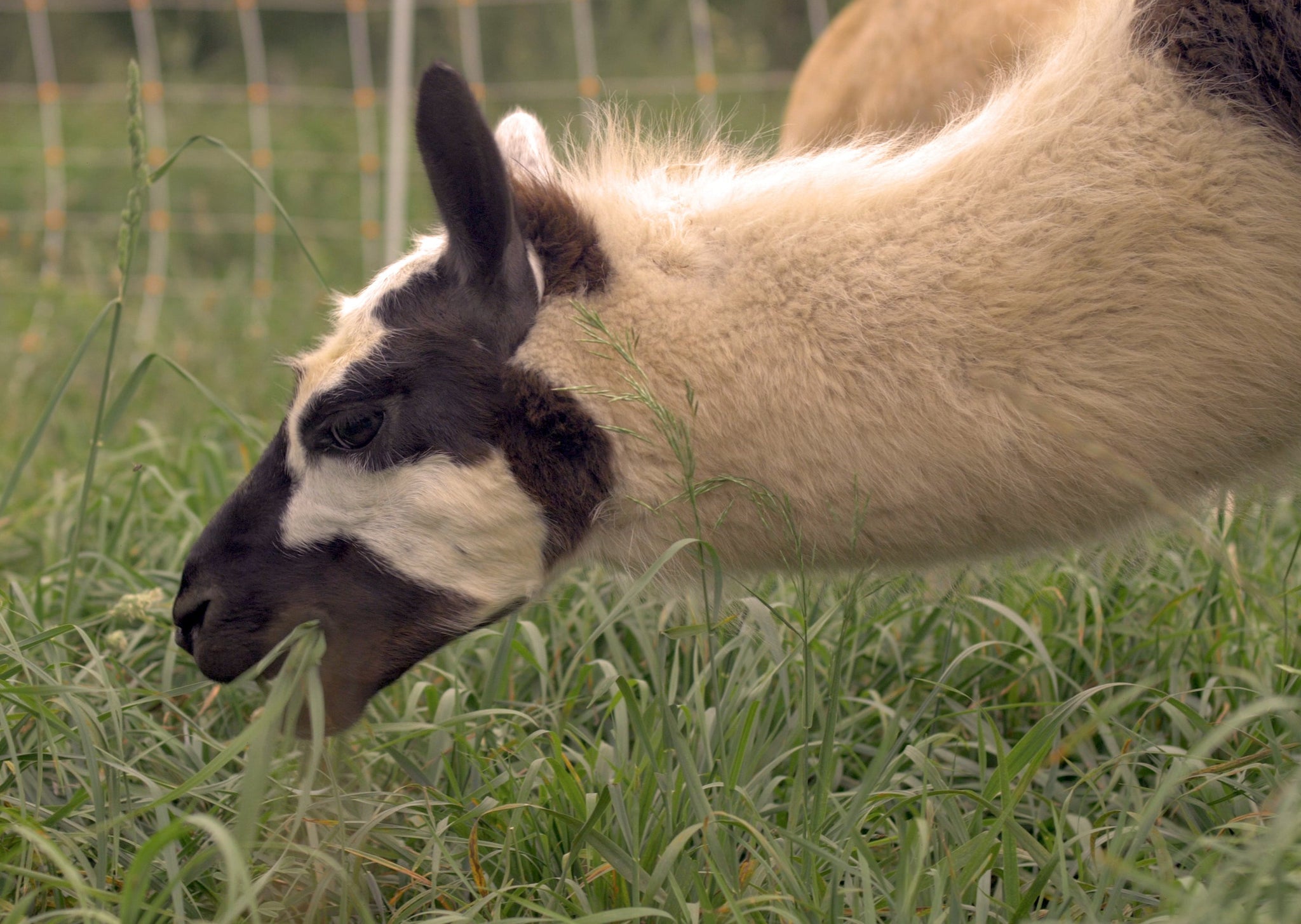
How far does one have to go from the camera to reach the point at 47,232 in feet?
27.9

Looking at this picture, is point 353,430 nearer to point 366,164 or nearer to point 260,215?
point 366,164

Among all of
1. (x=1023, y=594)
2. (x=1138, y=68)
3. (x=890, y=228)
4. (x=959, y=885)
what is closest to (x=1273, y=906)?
(x=959, y=885)

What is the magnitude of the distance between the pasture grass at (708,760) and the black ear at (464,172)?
66 cm

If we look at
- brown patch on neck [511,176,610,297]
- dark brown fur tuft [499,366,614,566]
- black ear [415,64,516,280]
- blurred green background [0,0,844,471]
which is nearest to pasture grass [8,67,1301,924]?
dark brown fur tuft [499,366,614,566]

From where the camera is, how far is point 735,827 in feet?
6.82

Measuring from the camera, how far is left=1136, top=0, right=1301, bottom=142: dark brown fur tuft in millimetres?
2217

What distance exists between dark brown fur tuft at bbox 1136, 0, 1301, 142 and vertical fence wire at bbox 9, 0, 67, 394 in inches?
191

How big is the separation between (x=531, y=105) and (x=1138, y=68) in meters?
8.74

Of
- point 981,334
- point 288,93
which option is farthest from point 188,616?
point 288,93

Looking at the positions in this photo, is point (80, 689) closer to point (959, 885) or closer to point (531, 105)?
point (959, 885)

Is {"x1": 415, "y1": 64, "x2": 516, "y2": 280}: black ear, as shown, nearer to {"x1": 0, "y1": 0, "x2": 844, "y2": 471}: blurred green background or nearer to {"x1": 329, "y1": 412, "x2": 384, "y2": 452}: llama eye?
{"x1": 329, "y1": 412, "x2": 384, "y2": 452}: llama eye

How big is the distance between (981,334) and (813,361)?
0.30m

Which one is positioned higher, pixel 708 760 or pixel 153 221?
pixel 153 221

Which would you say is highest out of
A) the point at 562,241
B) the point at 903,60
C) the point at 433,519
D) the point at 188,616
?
the point at 903,60
